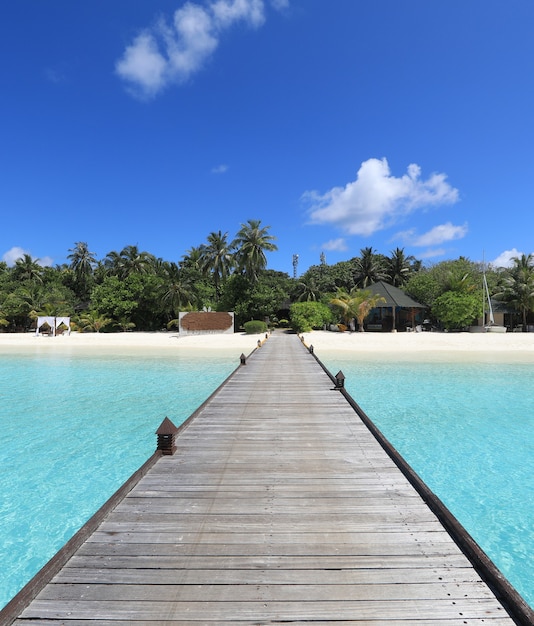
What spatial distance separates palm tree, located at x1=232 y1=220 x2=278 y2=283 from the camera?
39719 mm

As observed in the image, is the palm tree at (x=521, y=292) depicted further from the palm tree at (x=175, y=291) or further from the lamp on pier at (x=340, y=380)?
the lamp on pier at (x=340, y=380)

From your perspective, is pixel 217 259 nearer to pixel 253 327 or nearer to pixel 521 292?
pixel 253 327

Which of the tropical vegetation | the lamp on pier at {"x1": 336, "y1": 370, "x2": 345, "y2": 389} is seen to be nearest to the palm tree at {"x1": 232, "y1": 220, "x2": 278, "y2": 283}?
the tropical vegetation

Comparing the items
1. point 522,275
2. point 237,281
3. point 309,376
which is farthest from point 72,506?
point 522,275

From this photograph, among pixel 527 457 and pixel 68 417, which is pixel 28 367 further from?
pixel 527 457

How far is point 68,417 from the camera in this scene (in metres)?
10.8

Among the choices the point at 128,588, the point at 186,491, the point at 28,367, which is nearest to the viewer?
the point at 128,588

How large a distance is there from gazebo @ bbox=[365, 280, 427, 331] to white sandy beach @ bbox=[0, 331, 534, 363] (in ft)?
18.5

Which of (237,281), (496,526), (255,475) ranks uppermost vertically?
(237,281)

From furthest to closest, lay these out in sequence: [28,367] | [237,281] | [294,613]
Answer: [237,281]
[28,367]
[294,613]

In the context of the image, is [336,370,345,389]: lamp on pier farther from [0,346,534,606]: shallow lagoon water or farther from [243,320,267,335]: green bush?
[243,320,267,335]: green bush

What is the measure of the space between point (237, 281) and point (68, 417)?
30.8 meters

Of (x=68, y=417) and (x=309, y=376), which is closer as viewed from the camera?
(x=68, y=417)

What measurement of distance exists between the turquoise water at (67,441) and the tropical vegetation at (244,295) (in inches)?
838
